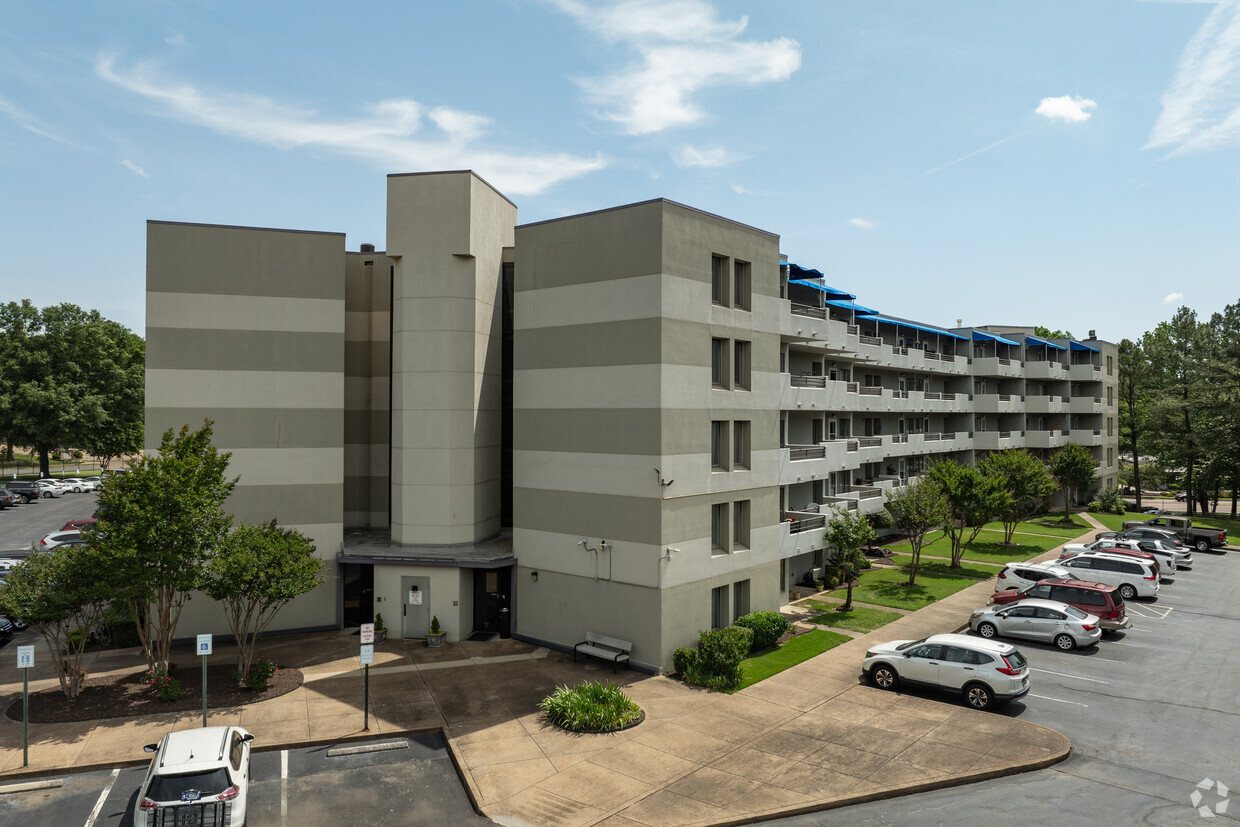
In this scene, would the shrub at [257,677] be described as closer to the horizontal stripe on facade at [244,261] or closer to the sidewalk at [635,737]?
the sidewalk at [635,737]

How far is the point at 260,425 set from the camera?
90.7 ft

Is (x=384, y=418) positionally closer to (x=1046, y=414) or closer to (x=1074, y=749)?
(x=1074, y=749)

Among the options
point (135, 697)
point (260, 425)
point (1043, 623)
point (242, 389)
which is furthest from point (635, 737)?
point (242, 389)

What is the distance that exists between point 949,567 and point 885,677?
20719mm

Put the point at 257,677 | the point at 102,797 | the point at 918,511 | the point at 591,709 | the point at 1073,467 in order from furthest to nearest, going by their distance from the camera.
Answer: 1. the point at 1073,467
2. the point at 918,511
3. the point at 257,677
4. the point at 591,709
5. the point at 102,797

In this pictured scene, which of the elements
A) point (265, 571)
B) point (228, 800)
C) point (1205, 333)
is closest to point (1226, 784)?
point (228, 800)

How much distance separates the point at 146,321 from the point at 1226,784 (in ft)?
114

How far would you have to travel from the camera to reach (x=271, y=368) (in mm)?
27812

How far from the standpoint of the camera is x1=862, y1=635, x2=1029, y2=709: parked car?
20453 mm

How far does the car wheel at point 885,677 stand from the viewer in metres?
22.4

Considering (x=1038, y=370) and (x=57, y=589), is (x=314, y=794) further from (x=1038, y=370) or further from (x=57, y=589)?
(x=1038, y=370)

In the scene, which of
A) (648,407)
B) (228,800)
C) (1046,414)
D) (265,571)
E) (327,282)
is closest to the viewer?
→ (228,800)

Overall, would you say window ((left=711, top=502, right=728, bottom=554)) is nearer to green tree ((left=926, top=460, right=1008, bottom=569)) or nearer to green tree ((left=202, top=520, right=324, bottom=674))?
green tree ((left=202, top=520, right=324, bottom=674))

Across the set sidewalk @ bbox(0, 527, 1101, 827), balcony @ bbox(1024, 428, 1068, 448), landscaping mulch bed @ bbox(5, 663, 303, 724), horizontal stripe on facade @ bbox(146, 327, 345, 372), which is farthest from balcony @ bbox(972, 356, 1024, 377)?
landscaping mulch bed @ bbox(5, 663, 303, 724)
